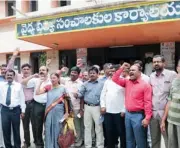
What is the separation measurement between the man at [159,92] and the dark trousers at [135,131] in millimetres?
169

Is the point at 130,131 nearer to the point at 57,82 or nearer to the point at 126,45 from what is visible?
the point at 57,82

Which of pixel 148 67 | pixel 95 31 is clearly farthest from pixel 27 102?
pixel 148 67

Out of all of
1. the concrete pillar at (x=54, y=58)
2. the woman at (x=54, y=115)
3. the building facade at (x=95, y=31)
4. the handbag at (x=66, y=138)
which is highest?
the building facade at (x=95, y=31)

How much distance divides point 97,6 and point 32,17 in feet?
10.9

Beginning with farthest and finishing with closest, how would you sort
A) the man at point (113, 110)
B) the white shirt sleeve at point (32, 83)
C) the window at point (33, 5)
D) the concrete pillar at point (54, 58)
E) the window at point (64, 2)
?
the window at point (33, 5)
the concrete pillar at point (54, 58)
the window at point (64, 2)
the white shirt sleeve at point (32, 83)
the man at point (113, 110)

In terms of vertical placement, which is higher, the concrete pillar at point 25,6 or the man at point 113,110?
the concrete pillar at point 25,6

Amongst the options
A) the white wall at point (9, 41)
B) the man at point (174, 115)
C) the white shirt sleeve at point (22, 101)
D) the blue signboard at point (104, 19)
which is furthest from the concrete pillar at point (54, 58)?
the man at point (174, 115)

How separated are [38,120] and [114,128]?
162 cm

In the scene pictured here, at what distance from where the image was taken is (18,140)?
289 inches

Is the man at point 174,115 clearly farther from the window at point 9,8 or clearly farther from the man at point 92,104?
the window at point 9,8

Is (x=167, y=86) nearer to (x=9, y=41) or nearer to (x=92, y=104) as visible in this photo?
(x=92, y=104)

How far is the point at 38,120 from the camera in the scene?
7.52 meters

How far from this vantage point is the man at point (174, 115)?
5.39 meters

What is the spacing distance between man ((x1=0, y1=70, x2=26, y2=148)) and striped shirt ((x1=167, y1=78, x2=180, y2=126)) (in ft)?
10.4
